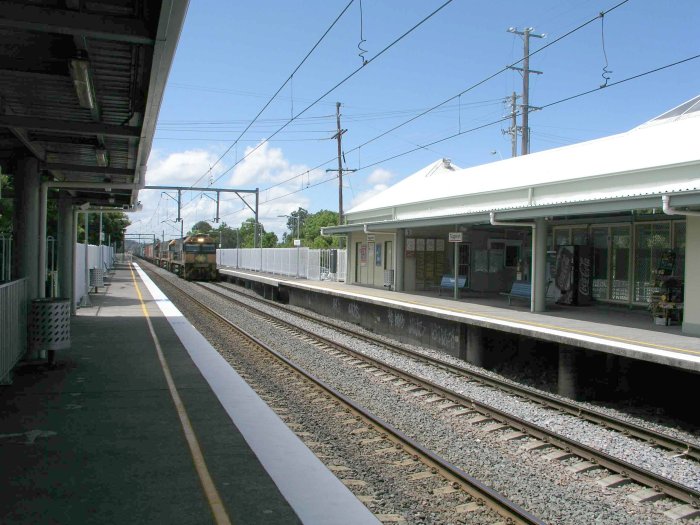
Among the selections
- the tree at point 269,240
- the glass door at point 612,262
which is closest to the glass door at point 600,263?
the glass door at point 612,262

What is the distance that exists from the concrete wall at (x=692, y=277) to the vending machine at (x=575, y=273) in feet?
16.9

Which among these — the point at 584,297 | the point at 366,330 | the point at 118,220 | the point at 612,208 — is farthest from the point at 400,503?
the point at 118,220

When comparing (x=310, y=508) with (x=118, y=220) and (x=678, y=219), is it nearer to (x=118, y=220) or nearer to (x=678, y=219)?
(x=678, y=219)

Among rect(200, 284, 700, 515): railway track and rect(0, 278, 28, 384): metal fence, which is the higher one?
rect(0, 278, 28, 384): metal fence

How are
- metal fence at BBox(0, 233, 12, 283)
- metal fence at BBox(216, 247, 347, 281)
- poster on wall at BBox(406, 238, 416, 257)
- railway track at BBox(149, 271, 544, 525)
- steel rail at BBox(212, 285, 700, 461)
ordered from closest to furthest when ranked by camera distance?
railway track at BBox(149, 271, 544, 525)
steel rail at BBox(212, 285, 700, 461)
metal fence at BBox(0, 233, 12, 283)
poster on wall at BBox(406, 238, 416, 257)
metal fence at BBox(216, 247, 347, 281)

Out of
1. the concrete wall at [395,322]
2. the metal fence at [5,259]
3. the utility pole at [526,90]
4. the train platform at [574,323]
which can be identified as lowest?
the concrete wall at [395,322]

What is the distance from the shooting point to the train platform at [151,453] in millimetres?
4375

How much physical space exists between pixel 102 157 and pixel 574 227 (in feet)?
39.4

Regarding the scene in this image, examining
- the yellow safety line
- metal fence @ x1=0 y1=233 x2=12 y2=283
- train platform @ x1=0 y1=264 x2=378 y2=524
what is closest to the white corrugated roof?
train platform @ x1=0 y1=264 x2=378 y2=524

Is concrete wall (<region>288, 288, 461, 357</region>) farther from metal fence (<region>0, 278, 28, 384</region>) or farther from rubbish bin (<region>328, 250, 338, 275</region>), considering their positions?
metal fence (<region>0, 278, 28, 384</region>)

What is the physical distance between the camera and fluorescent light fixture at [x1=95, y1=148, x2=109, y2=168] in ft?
33.7

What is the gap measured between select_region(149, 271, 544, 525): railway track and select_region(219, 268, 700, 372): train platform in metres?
3.78

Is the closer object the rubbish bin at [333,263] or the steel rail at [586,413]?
the steel rail at [586,413]

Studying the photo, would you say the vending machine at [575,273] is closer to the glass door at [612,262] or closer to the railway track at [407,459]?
the glass door at [612,262]
